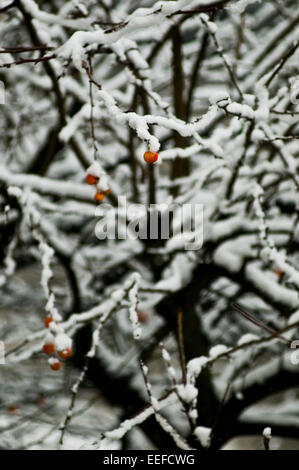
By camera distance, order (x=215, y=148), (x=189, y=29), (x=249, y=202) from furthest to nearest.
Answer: (x=189, y=29) < (x=249, y=202) < (x=215, y=148)

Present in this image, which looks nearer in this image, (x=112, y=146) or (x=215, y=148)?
(x=215, y=148)

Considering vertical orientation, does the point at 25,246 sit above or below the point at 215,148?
below

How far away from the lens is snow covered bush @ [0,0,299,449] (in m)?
1.49

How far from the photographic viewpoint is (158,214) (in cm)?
275

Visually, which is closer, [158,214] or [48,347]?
[48,347]

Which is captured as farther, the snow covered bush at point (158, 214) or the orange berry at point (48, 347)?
the orange berry at point (48, 347)

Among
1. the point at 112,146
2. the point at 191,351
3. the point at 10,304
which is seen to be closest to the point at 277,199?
the point at 191,351

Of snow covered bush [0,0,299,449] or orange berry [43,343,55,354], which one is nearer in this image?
snow covered bush [0,0,299,449]

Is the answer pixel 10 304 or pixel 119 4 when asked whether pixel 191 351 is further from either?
pixel 119 4

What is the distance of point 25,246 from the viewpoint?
4090mm

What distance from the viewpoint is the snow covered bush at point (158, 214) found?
4.87ft
